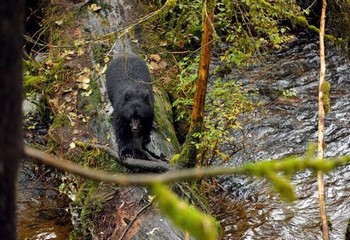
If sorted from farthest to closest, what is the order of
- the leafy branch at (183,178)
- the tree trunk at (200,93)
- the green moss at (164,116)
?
the green moss at (164,116)
the tree trunk at (200,93)
the leafy branch at (183,178)

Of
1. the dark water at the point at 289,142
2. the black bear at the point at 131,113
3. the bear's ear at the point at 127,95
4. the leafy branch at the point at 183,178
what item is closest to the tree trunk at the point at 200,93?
the black bear at the point at 131,113

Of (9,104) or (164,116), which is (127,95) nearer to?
(164,116)

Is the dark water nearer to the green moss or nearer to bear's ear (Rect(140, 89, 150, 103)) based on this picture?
the green moss

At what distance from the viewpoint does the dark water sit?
6961 mm

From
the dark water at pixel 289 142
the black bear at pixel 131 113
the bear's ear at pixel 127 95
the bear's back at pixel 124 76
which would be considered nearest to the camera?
the black bear at pixel 131 113

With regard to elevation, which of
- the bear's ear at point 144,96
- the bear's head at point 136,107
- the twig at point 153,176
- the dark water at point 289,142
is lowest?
the dark water at point 289,142

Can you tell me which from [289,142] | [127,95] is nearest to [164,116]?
[127,95]

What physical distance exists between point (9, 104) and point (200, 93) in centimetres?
476

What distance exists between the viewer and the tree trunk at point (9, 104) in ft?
4.52

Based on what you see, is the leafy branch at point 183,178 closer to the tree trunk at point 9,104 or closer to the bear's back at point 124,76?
the tree trunk at point 9,104

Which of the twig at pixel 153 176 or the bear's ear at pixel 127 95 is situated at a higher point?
the twig at pixel 153 176

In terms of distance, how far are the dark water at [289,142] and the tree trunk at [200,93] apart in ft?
4.28

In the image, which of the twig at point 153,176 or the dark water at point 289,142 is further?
the dark water at point 289,142

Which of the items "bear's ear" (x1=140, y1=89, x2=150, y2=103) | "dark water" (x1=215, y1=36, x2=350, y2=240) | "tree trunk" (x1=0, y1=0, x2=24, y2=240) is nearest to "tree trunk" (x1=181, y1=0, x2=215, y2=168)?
"bear's ear" (x1=140, y1=89, x2=150, y2=103)
